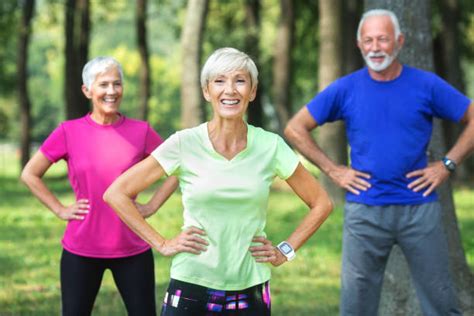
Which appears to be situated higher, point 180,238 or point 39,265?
point 180,238

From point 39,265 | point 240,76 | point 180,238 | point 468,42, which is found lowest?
point 39,265

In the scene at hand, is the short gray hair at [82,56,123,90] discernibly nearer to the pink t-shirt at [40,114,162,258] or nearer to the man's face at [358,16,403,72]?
the pink t-shirt at [40,114,162,258]

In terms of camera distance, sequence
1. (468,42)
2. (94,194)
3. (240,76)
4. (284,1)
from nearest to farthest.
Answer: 1. (240,76)
2. (94,194)
3. (284,1)
4. (468,42)

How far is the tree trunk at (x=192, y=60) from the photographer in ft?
57.0

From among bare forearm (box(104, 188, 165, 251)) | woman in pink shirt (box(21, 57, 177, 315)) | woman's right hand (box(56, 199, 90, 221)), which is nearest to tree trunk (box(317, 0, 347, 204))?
woman in pink shirt (box(21, 57, 177, 315))

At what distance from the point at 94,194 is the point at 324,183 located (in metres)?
11.1

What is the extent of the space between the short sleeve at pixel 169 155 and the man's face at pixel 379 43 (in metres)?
1.78

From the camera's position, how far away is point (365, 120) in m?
5.45

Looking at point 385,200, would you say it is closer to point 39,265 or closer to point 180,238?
point 180,238

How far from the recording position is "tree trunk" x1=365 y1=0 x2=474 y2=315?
23.7 feet

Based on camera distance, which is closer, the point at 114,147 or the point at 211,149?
the point at 211,149

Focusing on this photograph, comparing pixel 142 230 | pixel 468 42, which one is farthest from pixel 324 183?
pixel 468 42

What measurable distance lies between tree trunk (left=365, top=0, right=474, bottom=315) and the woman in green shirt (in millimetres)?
3262

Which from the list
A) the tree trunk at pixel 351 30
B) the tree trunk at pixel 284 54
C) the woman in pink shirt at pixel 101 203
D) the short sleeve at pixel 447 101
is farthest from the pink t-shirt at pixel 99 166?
the tree trunk at pixel 284 54
